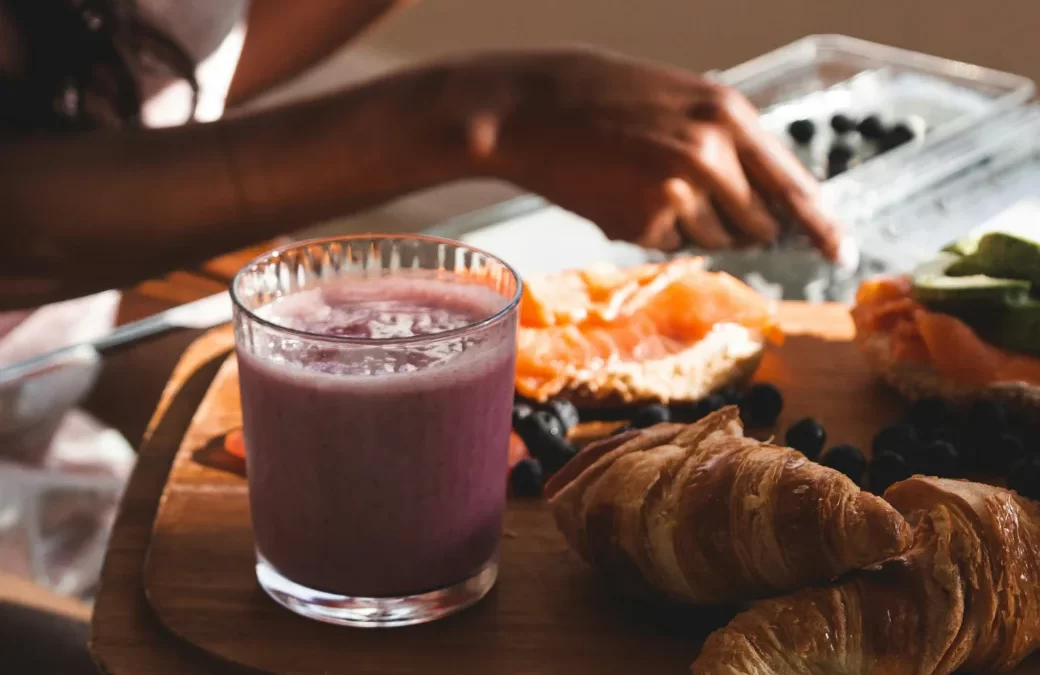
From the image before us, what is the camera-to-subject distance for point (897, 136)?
7.12 ft

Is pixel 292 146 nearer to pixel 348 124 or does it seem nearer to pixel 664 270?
pixel 348 124

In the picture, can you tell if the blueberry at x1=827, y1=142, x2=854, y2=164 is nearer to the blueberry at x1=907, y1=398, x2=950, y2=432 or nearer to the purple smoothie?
the blueberry at x1=907, y1=398, x2=950, y2=432

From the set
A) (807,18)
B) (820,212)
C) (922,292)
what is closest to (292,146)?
(820,212)

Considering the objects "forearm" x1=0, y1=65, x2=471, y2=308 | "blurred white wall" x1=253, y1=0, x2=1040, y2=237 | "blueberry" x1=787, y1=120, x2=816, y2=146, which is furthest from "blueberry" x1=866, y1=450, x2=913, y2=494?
"blurred white wall" x1=253, y1=0, x2=1040, y2=237

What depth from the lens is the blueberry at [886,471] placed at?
1056 millimetres

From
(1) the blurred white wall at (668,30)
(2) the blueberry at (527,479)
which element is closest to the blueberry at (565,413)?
(2) the blueberry at (527,479)

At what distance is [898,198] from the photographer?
1.94 metres

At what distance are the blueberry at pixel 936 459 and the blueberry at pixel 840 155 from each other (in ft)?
3.46

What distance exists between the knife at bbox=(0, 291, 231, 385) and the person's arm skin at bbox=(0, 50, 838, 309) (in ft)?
0.36

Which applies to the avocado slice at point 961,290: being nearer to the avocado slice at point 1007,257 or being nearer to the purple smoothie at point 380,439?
the avocado slice at point 1007,257

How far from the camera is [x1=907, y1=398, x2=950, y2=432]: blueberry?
1199 mm

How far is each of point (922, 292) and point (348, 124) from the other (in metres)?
0.76

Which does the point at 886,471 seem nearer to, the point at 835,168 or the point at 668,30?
the point at 835,168

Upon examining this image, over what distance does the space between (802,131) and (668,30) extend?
4.58 ft
